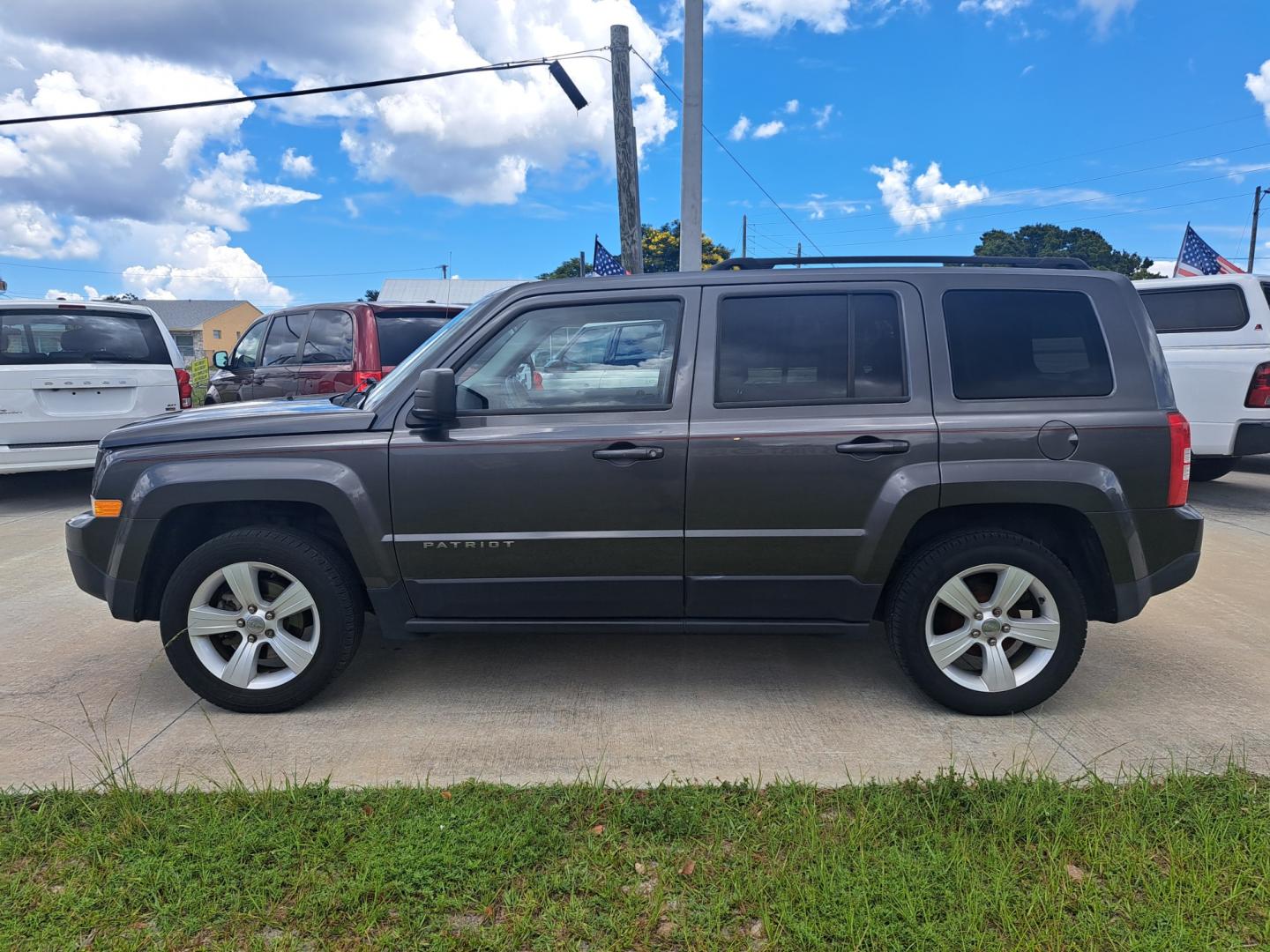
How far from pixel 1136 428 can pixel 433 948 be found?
3.06m

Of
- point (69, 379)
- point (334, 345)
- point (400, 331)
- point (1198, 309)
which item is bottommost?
point (69, 379)

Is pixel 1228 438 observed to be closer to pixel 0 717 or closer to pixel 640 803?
pixel 640 803

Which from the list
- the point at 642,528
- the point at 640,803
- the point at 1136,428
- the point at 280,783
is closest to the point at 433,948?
the point at 640,803

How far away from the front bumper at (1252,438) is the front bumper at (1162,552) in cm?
507

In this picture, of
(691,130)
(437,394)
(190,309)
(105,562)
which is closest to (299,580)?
(105,562)

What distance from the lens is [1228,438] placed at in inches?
302

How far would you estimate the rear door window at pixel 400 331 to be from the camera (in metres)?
8.48

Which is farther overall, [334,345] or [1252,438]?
[334,345]

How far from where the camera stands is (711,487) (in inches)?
133

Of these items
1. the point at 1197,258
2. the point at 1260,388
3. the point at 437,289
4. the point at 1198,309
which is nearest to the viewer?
the point at 1260,388

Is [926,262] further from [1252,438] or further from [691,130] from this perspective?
[691,130]

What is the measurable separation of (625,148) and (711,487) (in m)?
10.6

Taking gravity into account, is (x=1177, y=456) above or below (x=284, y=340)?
below

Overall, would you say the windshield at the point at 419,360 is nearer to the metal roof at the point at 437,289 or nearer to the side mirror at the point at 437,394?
the side mirror at the point at 437,394
